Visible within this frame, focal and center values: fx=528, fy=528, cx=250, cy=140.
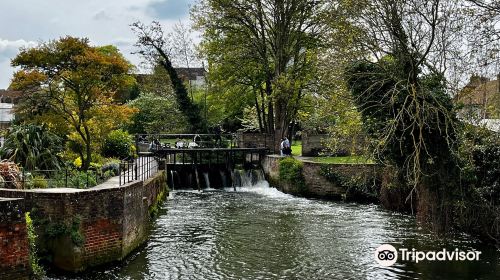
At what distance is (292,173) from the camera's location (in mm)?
26219

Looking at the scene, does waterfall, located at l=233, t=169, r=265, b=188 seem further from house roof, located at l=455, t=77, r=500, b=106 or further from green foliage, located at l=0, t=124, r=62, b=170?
house roof, located at l=455, t=77, r=500, b=106

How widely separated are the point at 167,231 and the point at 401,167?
7.77 metres

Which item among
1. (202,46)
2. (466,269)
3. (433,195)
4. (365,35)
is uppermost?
(202,46)

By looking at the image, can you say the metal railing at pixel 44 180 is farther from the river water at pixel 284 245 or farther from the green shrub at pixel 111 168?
the river water at pixel 284 245

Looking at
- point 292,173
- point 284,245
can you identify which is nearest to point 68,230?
point 284,245

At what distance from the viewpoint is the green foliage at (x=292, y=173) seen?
85.1 ft

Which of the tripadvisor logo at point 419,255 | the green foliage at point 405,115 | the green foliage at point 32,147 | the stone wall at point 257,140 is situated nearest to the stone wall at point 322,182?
the stone wall at point 257,140

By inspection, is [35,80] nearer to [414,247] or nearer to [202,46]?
[414,247]

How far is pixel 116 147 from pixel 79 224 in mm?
16085

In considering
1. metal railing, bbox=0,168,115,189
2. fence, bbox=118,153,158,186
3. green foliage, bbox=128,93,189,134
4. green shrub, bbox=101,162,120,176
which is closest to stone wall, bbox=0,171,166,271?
metal railing, bbox=0,168,115,189

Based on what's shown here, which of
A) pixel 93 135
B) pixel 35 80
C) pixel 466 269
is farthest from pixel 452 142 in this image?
pixel 93 135

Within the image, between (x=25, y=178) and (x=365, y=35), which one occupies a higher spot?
(x=365, y=35)

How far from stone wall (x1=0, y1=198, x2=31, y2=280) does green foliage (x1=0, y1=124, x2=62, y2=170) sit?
7907mm

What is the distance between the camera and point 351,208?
2211cm
